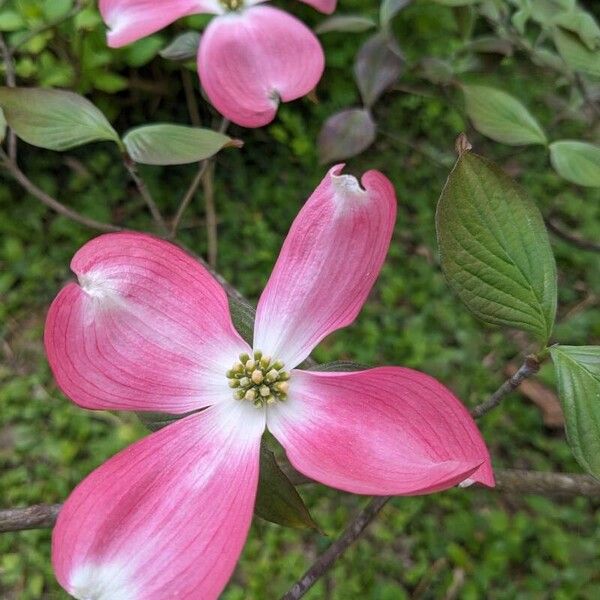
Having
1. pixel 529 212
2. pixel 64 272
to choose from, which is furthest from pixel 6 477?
pixel 529 212

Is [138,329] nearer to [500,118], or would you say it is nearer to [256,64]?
[256,64]

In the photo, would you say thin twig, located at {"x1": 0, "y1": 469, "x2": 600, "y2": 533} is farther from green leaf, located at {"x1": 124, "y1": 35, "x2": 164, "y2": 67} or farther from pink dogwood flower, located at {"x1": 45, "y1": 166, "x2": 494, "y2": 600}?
green leaf, located at {"x1": 124, "y1": 35, "x2": 164, "y2": 67}

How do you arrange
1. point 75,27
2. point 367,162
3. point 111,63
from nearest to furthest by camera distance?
1. point 75,27
2. point 111,63
3. point 367,162

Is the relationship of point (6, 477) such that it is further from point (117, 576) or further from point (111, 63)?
point (117, 576)

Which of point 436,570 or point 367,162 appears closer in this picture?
point 436,570

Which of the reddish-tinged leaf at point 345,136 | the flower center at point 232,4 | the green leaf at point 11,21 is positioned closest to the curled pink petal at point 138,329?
the flower center at point 232,4

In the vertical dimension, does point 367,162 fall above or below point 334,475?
below

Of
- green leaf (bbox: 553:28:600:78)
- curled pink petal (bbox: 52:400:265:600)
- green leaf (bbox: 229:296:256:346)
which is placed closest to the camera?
curled pink petal (bbox: 52:400:265:600)

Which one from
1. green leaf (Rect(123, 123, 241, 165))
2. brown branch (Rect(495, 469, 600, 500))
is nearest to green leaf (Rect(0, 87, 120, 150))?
green leaf (Rect(123, 123, 241, 165))
